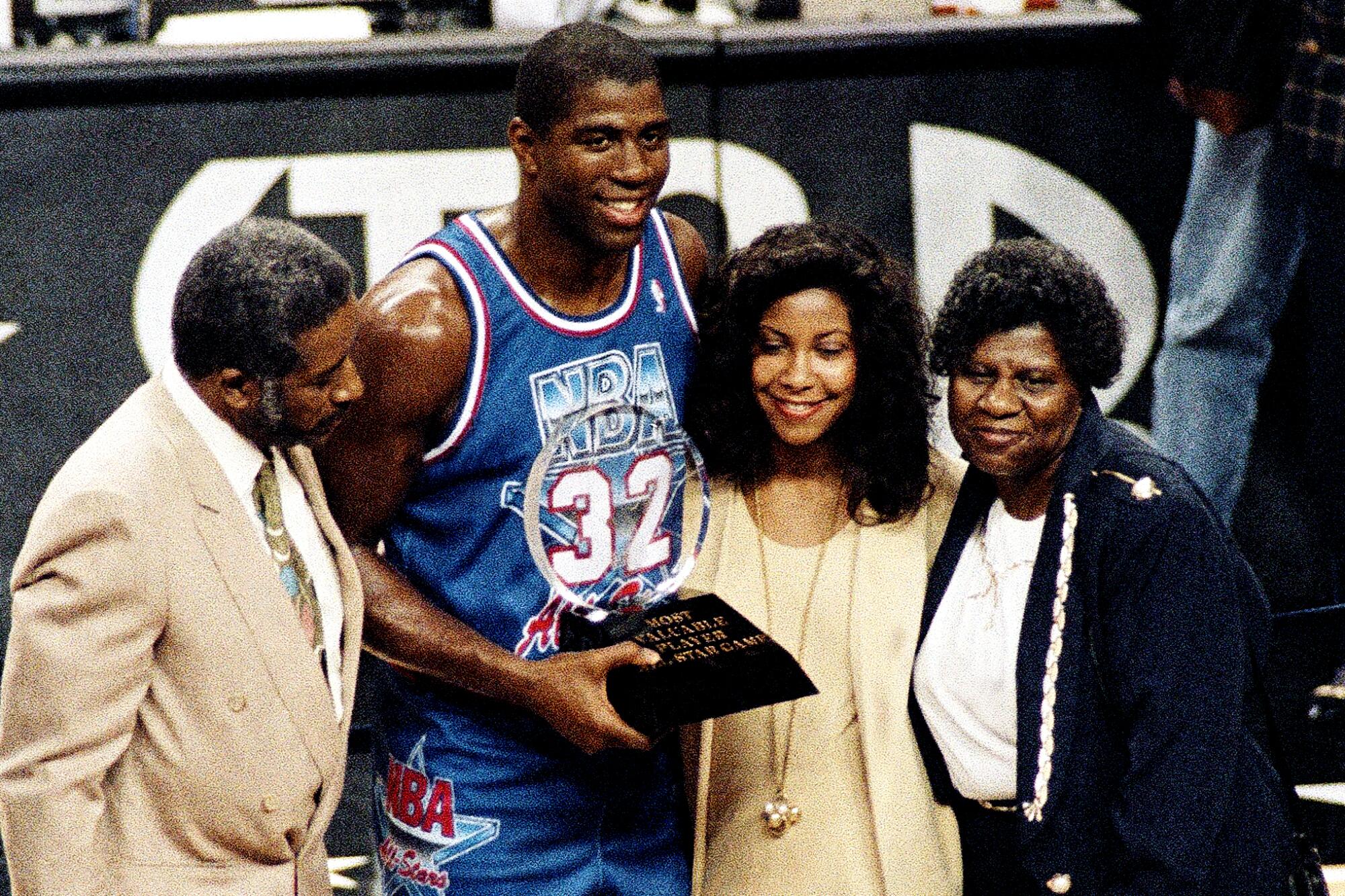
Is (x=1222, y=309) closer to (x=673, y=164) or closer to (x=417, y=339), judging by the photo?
(x=673, y=164)

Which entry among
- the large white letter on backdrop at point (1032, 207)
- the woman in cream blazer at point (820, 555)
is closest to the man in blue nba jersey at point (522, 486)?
the woman in cream blazer at point (820, 555)

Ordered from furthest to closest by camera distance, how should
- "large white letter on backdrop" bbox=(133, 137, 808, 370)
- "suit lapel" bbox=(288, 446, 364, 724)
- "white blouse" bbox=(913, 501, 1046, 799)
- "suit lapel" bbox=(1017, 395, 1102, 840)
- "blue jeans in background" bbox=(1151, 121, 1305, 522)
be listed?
"large white letter on backdrop" bbox=(133, 137, 808, 370), "blue jeans in background" bbox=(1151, 121, 1305, 522), "white blouse" bbox=(913, 501, 1046, 799), "suit lapel" bbox=(1017, 395, 1102, 840), "suit lapel" bbox=(288, 446, 364, 724)

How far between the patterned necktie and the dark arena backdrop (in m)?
1.81

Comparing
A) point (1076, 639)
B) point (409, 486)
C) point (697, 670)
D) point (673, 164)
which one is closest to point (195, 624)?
point (409, 486)

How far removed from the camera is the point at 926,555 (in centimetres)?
309

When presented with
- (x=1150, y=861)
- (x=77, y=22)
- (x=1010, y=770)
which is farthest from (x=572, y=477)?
(x=77, y=22)

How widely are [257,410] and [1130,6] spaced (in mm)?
3102

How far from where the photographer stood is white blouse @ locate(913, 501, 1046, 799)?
2902 mm

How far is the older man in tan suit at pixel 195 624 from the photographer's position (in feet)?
7.45

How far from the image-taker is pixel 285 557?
2.57 m

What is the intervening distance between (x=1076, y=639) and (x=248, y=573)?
121 cm

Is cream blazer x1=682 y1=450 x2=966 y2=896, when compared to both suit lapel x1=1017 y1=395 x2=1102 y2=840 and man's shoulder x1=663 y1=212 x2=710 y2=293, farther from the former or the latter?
man's shoulder x1=663 y1=212 x2=710 y2=293

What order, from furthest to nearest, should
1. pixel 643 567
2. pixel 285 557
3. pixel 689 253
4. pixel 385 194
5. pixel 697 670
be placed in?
1. pixel 385 194
2. pixel 689 253
3. pixel 643 567
4. pixel 697 670
5. pixel 285 557

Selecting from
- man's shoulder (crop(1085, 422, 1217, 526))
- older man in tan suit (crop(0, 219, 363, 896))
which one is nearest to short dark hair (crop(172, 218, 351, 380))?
older man in tan suit (crop(0, 219, 363, 896))
